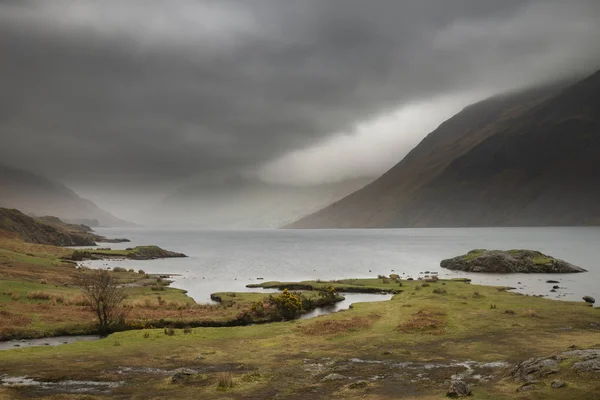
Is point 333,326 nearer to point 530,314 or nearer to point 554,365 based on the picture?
point 530,314

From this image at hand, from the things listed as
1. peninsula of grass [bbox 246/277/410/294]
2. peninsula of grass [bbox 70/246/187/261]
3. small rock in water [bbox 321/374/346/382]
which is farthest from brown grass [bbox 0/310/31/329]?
peninsula of grass [bbox 70/246/187/261]

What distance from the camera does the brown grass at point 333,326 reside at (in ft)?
140

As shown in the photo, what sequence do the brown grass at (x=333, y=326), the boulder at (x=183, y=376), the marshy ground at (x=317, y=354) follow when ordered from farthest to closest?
the brown grass at (x=333, y=326) < the boulder at (x=183, y=376) < the marshy ground at (x=317, y=354)

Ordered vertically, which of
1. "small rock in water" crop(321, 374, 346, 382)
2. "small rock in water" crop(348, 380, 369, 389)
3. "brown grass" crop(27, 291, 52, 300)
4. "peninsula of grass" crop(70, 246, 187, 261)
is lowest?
"small rock in water" crop(321, 374, 346, 382)

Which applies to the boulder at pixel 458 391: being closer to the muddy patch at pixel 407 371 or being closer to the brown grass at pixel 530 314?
the muddy patch at pixel 407 371

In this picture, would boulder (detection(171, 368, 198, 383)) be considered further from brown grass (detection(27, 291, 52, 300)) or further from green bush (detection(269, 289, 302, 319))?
brown grass (detection(27, 291, 52, 300))

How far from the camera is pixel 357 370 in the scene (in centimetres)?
2966

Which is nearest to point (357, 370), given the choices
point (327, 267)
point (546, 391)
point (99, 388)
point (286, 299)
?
point (546, 391)

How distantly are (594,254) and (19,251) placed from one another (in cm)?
18967

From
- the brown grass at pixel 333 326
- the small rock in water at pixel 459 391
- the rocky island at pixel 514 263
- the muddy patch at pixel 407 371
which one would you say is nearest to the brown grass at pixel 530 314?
the brown grass at pixel 333 326

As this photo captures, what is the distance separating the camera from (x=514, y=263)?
11994 cm

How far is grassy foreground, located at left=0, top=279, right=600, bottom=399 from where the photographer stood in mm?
24781

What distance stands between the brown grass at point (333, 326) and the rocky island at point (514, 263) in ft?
286

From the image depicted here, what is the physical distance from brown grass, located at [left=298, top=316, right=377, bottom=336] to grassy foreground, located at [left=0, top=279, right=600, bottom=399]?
11cm
